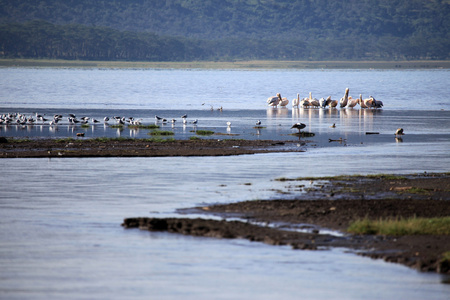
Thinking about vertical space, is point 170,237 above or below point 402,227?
below

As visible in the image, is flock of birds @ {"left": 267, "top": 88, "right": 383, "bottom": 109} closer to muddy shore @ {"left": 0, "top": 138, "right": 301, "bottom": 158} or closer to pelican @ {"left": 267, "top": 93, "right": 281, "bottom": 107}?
pelican @ {"left": 267, "top": 93, "right": 281, "bottom": 107}

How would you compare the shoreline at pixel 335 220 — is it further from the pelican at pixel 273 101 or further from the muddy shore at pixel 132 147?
the pelican at pixel 273 101

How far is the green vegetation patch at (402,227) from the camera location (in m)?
16.2

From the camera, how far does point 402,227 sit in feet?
53.5

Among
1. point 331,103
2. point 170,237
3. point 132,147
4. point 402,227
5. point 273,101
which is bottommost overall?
point 170,237

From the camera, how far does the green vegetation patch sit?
16219mm

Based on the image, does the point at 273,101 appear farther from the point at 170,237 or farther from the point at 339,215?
the point at 170,237

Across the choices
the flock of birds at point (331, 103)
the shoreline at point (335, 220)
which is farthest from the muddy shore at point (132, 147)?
the flock of birds at point (331, 103)

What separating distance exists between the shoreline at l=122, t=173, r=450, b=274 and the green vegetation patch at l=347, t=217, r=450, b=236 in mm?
173

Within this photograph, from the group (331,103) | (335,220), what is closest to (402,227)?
(335,220)

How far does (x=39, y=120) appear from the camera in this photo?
48.0m

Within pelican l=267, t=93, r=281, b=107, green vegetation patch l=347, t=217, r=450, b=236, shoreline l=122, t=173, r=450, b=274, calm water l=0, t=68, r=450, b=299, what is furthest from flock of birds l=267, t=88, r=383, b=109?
green vegetation patch l=347, t=217, r=450, b=236

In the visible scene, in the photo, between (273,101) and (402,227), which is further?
(273,101)

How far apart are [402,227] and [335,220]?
64.5 inches
